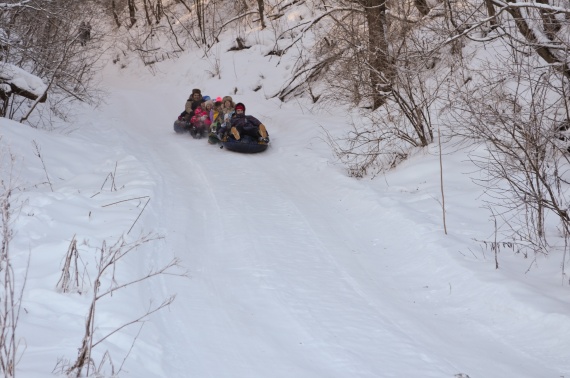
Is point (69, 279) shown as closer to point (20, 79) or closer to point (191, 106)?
point (20, 79)

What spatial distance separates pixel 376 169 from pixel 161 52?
18680 mm

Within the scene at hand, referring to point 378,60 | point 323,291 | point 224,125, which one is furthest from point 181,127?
point 323,291

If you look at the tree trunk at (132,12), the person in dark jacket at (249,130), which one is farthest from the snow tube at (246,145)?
the tree trunk at (132,12)

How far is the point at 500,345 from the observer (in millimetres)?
4871

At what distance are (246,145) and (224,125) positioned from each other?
112 centimetres

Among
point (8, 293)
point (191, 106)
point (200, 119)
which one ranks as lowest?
point (8, 293)

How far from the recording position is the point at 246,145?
39.7 feet

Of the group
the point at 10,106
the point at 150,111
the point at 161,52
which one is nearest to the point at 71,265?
the point at 10,106

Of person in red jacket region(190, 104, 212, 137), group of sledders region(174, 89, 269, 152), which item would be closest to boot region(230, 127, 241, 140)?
group of sledders region(174, 89, 269, 152)

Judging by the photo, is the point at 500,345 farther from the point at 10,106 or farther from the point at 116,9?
the point at 116,9

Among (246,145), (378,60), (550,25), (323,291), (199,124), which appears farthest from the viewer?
(199,124)

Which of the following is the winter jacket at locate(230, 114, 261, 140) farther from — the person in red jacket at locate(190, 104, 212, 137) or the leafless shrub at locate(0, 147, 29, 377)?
the leafless shrub at locate(0, 147, 29, 377)

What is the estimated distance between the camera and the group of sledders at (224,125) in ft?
40.2

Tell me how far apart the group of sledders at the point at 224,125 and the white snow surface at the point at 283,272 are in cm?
95
